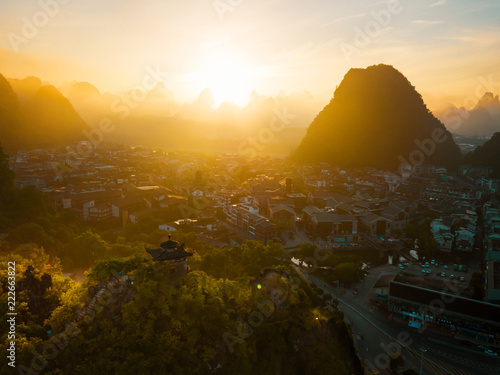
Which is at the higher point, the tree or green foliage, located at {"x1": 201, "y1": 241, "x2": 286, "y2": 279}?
the tree

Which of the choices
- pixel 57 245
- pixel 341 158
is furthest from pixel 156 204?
pixel 341 158

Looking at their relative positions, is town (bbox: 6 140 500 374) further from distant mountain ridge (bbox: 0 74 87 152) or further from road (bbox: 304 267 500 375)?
distant mountain ridge (bbox: 0 74 87 152)

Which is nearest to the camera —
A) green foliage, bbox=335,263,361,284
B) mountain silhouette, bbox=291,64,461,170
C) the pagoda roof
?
the pagoda roof

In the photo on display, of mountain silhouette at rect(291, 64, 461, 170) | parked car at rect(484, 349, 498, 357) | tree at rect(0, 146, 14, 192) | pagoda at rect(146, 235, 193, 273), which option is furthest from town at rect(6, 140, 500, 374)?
mountain silhouette at rect(291, 64, 461, 170)

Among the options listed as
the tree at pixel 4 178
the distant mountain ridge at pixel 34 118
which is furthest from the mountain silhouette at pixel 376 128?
the tree at pixel 4 178

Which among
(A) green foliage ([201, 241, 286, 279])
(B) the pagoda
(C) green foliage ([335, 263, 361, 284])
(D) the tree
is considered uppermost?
(D) the tree

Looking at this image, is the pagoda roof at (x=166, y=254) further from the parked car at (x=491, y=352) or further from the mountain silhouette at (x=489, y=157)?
the mountain silhouette at (x=489, y=157)
